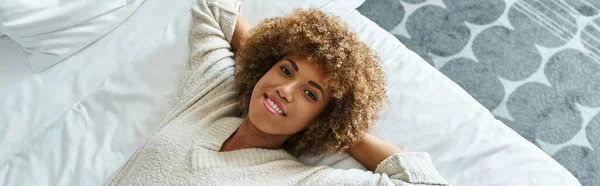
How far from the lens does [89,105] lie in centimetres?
125

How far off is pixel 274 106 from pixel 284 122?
0.03 meters

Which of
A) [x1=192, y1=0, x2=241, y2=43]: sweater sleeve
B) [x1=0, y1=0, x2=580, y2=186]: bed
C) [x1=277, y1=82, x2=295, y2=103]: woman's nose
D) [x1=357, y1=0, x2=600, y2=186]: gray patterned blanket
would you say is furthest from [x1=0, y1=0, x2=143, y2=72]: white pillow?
[x1=357, y1=0, x2=600, y2=186]: gray patterned blanket

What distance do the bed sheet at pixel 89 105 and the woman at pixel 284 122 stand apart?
0.11 metres

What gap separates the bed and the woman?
87mm

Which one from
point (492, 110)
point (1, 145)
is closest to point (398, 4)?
point (492, 110)

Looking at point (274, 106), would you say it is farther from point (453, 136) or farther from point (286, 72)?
point (453, 136)

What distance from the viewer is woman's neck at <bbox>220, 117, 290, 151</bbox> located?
3.48 ft

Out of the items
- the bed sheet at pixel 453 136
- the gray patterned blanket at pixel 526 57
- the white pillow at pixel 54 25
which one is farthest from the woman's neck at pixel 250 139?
the gray patterned blanket at pixel 526 57

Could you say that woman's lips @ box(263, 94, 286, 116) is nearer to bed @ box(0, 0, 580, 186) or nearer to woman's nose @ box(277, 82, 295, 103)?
woman's nose @ box(277, 82, 295, 103)

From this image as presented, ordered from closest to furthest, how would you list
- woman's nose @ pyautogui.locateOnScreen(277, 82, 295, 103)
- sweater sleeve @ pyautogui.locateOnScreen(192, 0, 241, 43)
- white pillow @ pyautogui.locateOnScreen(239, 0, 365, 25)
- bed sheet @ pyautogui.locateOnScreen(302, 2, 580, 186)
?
woman's nose @ pyautogui.locateOnScreen(277, 82, 295, 103)
bed sheet @ pyautogui.locateOnScreen(302, 2, 580, 186)
sweater sleeve @ pyautogui.locateOnScreen(192, 0, 241, 43)
white pillow @ pyautogui.locateOnScreen(239, 0, 365, 25)

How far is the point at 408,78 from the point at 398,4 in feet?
1.80

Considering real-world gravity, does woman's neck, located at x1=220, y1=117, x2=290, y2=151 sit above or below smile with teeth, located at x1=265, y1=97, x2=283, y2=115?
below

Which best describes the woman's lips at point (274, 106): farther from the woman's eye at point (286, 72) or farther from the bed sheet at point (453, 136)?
the bed sheet at point (453, 136)

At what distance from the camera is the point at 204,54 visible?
120cm
